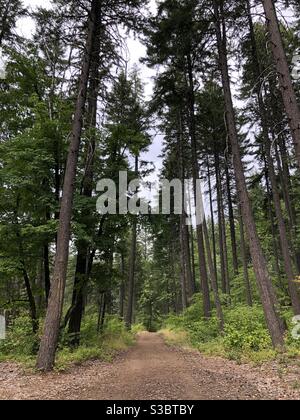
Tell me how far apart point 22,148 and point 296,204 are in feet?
60.0

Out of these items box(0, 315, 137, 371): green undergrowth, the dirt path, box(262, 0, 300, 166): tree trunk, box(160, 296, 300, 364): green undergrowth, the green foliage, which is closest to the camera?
the dirt path

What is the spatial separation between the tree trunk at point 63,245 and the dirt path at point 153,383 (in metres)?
0.61

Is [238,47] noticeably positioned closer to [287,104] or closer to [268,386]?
[287,104]

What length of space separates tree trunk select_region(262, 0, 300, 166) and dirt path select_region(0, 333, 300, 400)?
484cm

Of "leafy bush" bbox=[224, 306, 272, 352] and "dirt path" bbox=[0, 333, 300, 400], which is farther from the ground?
"leafy bush" bbox=[224, 306, 272, 352]

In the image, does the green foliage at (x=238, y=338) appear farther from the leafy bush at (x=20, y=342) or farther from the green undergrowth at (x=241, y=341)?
the leafy bush at (x=20, y=342)

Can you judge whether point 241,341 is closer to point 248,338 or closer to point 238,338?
point 238,338

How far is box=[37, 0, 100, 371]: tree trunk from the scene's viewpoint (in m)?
8.04

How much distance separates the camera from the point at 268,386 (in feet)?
19.6

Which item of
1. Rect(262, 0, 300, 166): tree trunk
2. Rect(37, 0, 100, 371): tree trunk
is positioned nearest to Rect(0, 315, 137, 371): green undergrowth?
Rect(37, 0, 100, 371): tree trunk

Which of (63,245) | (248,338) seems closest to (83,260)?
(63,245)

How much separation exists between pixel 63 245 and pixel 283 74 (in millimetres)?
6996

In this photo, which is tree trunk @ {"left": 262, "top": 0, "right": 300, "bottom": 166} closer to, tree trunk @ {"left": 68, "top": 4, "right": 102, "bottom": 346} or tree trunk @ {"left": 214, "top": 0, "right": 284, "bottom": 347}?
tree trunk @ {"left": 214, "top": 0, "right": 284, "bottom": 347}

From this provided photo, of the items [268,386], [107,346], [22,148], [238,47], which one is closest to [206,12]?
[238,47]
